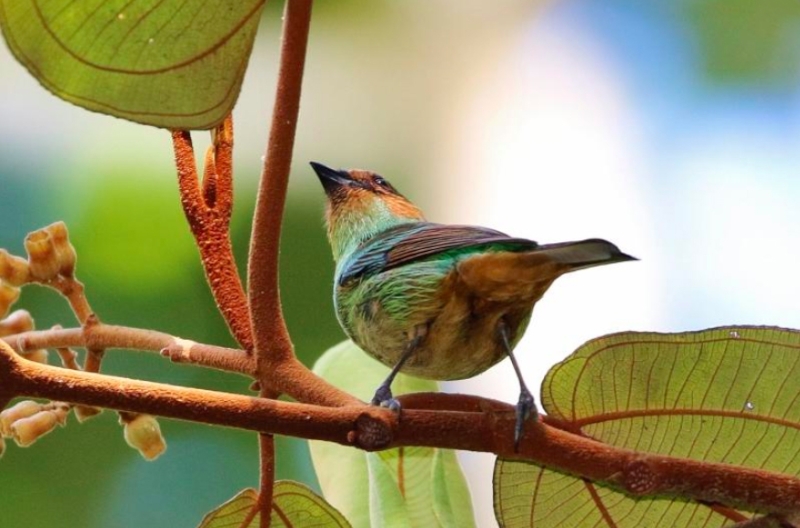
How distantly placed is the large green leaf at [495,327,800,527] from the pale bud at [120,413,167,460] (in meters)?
0.40

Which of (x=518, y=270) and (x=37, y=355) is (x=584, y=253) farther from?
→ (x=37, y=355)

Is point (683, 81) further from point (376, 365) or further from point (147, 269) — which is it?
point (376, 365)

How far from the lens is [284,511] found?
1264mm

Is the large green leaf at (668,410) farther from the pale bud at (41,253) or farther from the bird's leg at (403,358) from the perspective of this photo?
the pale bud at (41,253)

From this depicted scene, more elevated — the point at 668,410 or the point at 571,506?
the point at 668,410

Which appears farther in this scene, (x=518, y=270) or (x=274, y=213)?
(x=518, y=270)

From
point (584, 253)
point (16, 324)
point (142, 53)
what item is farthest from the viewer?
point (16, 324)

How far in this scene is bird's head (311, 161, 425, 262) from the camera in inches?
76.4

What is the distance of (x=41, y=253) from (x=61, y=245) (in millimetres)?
27

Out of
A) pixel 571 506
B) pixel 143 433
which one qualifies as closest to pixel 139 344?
pixel 143 433

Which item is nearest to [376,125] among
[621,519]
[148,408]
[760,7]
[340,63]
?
[340,63]

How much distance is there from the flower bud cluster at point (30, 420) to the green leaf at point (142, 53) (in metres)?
0.41

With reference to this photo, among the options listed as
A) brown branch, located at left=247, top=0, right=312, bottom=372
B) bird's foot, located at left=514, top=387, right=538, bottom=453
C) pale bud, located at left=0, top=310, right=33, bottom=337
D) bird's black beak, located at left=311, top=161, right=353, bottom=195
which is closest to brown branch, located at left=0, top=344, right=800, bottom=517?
bird's foot, located at left=514, top=387, right=538, bottom=453

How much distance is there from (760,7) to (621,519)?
9.87 ft
